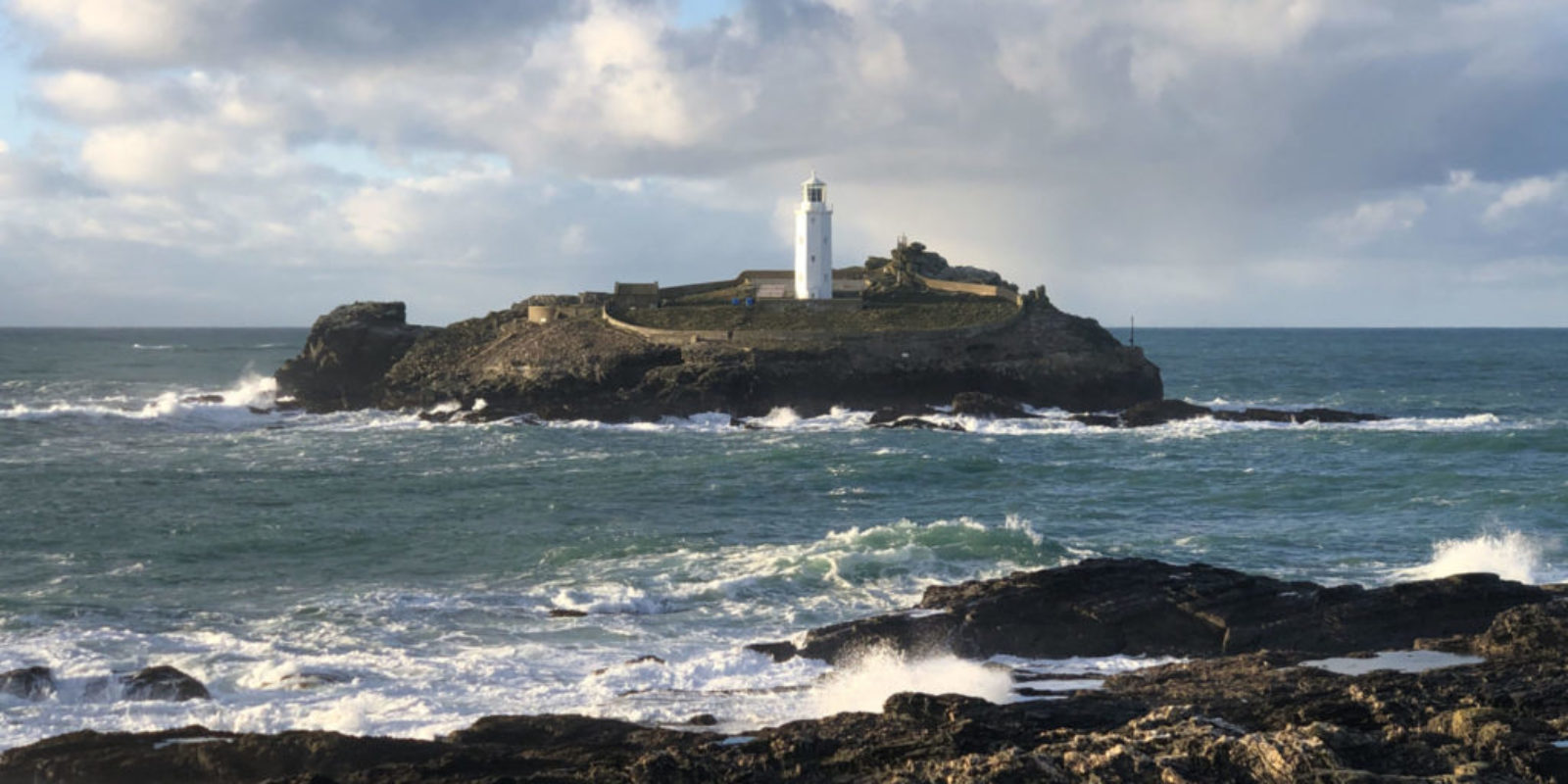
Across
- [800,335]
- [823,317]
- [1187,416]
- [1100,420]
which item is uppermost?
[823,317]

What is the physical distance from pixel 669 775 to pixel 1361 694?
24.4ft

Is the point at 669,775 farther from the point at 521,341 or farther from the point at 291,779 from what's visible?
the point at 521,341

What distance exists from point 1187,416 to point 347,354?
4181 centimetres

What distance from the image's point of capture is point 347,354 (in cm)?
7294

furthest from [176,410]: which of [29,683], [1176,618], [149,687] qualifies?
[1176,618]

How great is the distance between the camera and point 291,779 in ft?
46.4

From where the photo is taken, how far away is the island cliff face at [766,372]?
6162 cm

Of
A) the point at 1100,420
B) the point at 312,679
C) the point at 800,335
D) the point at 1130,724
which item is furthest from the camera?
the point at 800,335

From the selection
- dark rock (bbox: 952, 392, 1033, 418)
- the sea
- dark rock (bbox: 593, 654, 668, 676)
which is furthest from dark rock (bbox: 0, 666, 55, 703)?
dark rock (bbox: 952, 392, 1033, 418)

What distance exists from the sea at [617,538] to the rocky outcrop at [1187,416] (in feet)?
5.46

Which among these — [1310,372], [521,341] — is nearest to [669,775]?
[521,341]

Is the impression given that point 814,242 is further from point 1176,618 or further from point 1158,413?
point 1176,618

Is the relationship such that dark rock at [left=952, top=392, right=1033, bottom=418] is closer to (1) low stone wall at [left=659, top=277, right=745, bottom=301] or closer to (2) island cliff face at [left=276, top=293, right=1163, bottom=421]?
(2) island cliff face at [left=276, top=293, right=1163, bottom=421]

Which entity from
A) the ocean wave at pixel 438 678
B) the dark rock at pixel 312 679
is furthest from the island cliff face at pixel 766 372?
the dark rock at pixel 312 679
